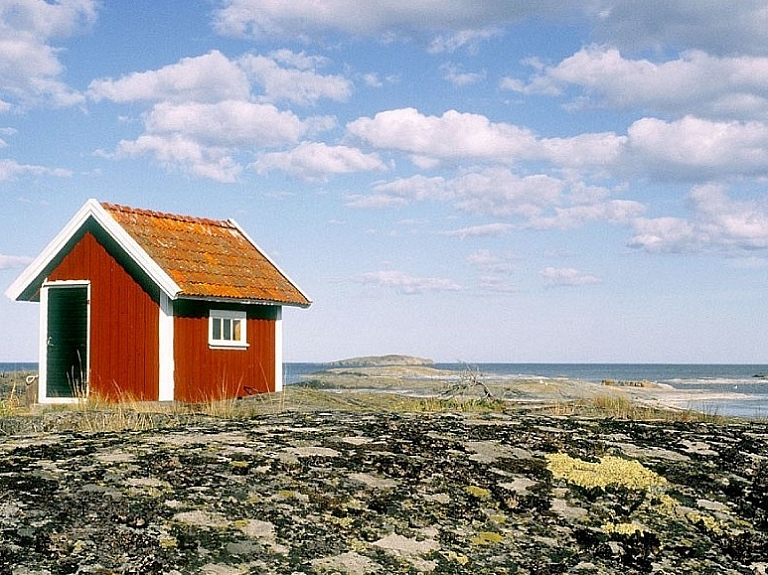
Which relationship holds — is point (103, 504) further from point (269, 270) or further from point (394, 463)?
point (269, 270)

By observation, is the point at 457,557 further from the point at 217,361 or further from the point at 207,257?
the point at 207,257

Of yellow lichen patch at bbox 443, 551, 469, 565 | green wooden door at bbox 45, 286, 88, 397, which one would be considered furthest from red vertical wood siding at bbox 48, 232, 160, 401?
yellow lichen patch at bbox 443, 551, 469, 565

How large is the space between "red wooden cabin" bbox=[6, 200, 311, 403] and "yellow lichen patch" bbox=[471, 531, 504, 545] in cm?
1549

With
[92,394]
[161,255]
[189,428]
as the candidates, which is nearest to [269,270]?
[161,255]

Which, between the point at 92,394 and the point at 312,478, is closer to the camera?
the point at 312,478

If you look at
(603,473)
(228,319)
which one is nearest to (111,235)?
(228,319)

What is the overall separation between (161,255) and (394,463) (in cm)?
1576

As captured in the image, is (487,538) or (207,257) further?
(207,257)

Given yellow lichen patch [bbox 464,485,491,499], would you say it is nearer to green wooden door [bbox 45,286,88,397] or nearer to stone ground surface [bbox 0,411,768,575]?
stone ground surface [bbox 0,411,768,575]

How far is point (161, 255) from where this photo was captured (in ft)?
66.3

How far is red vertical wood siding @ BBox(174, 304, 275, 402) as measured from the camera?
65.7 ft

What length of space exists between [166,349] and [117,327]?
149 centimetres

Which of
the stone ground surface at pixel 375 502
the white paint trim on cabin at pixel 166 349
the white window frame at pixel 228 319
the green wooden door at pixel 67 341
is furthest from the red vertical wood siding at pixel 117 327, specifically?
the stone ground surface at pixel 375 502

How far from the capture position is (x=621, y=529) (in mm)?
4719
